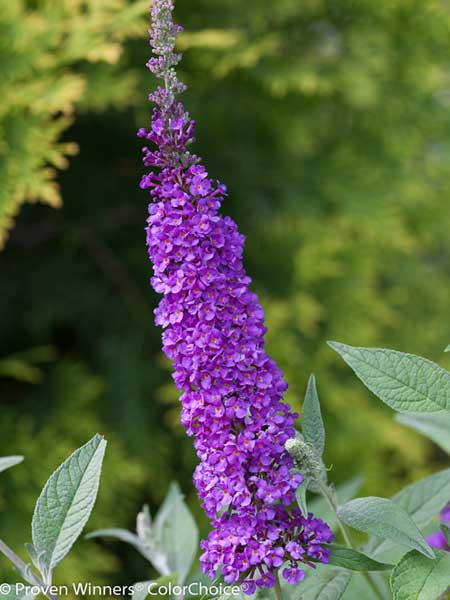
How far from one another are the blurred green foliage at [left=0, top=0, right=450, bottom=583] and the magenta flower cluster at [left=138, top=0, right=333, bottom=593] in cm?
192

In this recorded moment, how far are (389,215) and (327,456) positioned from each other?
3.51 ft

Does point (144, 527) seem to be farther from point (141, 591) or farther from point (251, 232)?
point (251, 232)

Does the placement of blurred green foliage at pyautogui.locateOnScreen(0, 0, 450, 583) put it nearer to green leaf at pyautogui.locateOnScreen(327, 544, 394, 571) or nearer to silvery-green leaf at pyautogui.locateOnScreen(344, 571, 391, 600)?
silvery-green leaf at pyautogui.locateOnScreen(344, 571, 391, 600)

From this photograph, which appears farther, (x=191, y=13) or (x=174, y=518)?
(x=191, y=13)

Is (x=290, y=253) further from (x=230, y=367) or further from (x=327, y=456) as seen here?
(x=230, y=367)

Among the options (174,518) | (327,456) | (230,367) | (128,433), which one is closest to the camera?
(230,367)

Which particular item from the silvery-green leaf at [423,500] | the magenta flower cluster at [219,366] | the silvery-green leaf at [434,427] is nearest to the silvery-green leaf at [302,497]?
the magenta flower cluster at [219,366]

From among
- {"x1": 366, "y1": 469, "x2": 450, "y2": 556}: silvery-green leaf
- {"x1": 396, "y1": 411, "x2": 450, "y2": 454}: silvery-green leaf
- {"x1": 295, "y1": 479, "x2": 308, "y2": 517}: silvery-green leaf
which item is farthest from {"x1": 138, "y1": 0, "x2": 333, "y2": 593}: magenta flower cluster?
{"x1": 396, "y1": 411, "x2": 450, "y2": 454}: silvery-green leaf

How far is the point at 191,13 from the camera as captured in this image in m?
3.36

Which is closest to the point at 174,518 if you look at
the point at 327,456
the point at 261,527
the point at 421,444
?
the point at 261,527

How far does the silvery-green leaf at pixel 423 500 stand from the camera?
3.76ft

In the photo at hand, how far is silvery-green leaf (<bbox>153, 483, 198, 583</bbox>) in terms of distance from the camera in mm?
1361

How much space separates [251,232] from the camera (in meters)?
3.39

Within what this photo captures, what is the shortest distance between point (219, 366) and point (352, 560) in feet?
0.97
